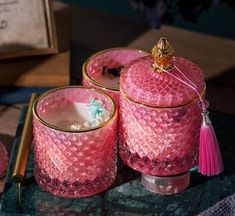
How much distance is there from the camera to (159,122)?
0.71 meters

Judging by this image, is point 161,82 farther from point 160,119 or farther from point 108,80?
point 108,80

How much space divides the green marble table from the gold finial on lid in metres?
0.16

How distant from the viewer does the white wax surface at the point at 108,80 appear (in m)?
0.84

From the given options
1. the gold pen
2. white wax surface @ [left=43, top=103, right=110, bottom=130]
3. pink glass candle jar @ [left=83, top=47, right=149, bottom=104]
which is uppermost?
pink glass candle jar @ [left=83, top=47, right=149, bottom=104]

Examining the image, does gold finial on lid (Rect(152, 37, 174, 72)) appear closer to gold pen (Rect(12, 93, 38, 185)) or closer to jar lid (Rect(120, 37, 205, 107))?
jar lid (Rect(120, 37, 205, 107))

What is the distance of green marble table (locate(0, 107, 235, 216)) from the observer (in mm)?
750

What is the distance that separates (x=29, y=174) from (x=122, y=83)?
0.57 feet

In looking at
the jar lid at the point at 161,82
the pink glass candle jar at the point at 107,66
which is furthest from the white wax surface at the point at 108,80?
the jar lid at the point at 161,82

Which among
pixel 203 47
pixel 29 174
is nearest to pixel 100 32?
pixel 203 47

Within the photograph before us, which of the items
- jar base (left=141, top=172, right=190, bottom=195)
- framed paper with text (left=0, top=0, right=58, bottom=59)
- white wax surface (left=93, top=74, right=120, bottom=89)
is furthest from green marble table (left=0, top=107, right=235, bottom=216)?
framed paper with text (left=0, top=0, right=58, bottom=59)

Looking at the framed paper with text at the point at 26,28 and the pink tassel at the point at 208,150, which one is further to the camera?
the framed paper with text at the point at 26,28

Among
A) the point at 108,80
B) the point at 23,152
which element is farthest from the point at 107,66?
the point at 23,152

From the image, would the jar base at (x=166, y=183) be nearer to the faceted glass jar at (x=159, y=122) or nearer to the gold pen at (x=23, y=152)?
the faceted glass jar at (x=159, y=122)

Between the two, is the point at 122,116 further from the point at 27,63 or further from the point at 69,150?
the point at 27,63
